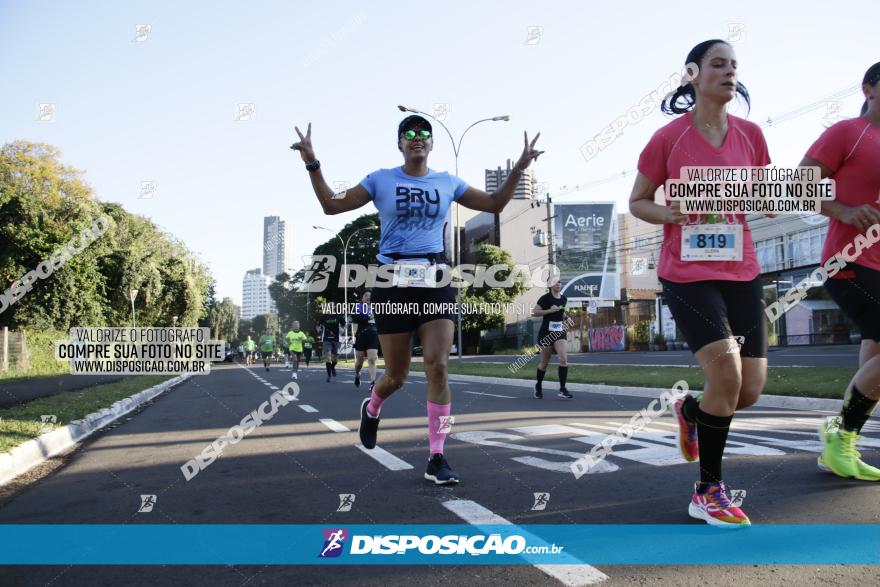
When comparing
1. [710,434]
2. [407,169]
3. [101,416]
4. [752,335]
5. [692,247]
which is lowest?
[101,416]

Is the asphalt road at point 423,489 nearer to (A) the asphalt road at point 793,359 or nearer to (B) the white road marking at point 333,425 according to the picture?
(B) the white road marking at point 333,425

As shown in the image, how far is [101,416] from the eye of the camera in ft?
29.1

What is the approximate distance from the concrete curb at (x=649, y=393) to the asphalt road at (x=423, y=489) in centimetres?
155

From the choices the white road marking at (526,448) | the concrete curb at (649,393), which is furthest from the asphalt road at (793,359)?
the white road marking at (526,448)

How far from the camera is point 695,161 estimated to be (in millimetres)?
3297

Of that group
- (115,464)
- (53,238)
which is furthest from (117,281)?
(115,464)

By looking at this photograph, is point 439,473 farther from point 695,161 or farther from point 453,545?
point 695,161

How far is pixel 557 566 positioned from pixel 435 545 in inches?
22.1

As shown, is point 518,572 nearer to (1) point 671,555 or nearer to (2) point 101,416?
(1) point 671,555

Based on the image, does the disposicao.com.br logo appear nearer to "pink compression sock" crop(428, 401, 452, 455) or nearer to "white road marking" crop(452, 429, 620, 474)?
"pink compression sock" crop(428, 401, 452, 455)

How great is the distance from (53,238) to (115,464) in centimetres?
2421

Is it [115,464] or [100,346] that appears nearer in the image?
[115,464]

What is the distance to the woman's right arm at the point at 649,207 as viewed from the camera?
3.14m

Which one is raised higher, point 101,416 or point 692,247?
point 692,247
